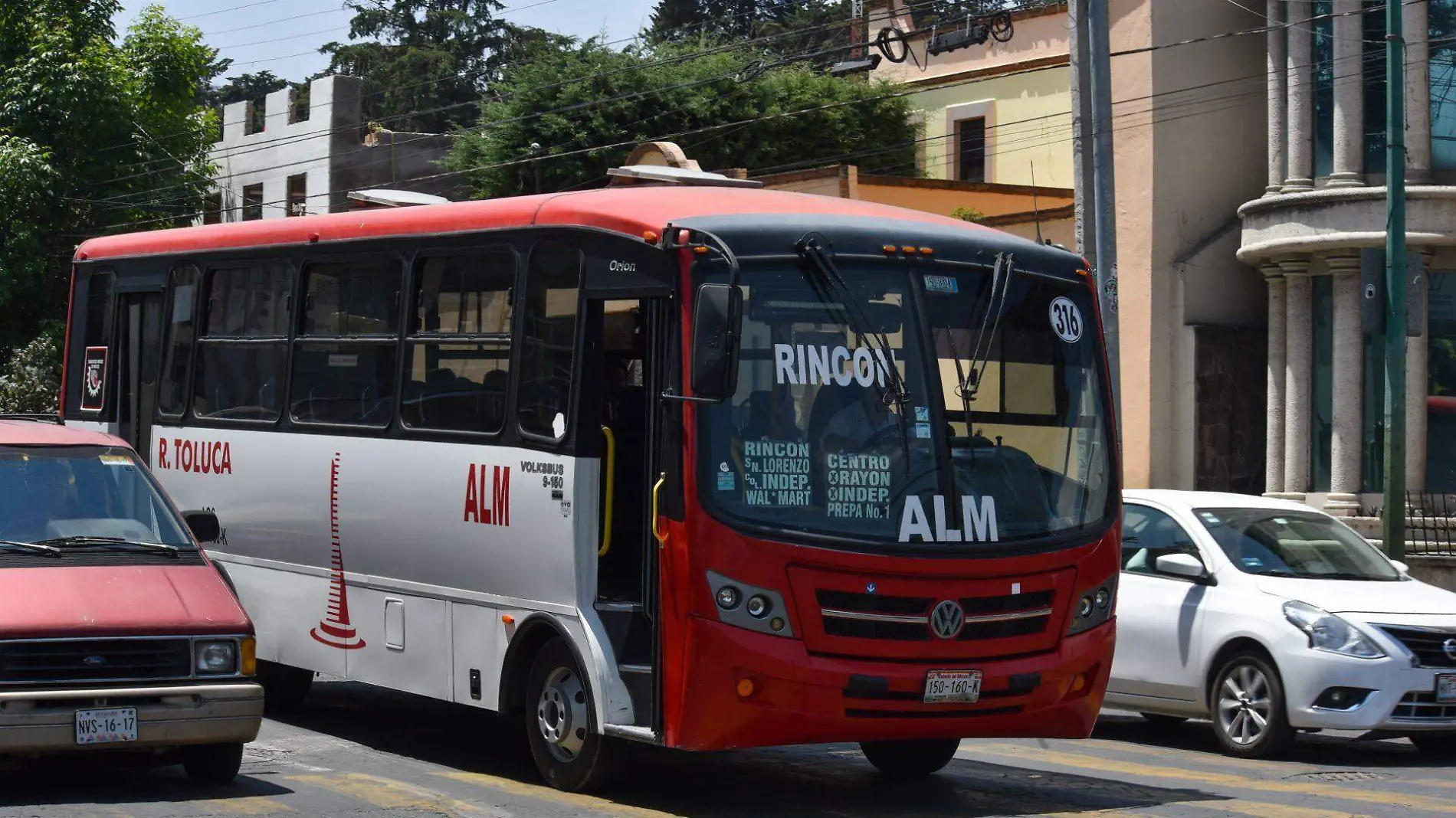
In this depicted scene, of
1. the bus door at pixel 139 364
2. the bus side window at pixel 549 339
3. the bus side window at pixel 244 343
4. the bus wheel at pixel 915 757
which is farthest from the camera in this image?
the bus door at pixel 139 364

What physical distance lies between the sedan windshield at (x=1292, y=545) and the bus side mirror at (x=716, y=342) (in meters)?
5.26

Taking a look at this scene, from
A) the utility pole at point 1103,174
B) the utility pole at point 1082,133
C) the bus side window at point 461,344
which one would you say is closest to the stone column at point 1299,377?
the utility pole at point 1082,133

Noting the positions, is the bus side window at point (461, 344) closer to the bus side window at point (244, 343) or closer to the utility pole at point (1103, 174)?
the bus side window at point (244, 343)

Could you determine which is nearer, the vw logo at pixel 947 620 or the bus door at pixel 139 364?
the vw logo at pixel 947 620

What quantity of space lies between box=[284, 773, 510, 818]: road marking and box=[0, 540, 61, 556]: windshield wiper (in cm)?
171

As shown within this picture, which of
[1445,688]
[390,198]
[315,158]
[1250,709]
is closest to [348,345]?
[390,198]

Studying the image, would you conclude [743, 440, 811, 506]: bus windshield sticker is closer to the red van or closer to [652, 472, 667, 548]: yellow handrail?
[652, 472, 667, 548]: yellow handrail

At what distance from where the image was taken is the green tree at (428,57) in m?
67.3

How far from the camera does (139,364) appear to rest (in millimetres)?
14234

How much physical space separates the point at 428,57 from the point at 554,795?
197ft

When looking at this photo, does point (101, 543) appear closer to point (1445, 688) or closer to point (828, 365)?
point (828, 365)

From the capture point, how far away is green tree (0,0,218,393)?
34.6 m

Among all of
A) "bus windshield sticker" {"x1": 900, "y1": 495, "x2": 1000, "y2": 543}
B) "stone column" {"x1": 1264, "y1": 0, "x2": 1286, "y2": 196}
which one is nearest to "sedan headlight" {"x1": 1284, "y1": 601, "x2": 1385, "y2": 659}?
"bus windshield sticker" {"x1": 900, "y1": 495, "x2": 1000, "y2": 543}

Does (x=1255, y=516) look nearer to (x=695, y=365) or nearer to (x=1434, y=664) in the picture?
(x=1434, y=664)
